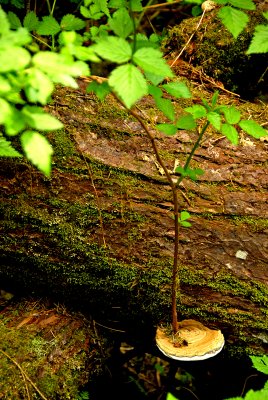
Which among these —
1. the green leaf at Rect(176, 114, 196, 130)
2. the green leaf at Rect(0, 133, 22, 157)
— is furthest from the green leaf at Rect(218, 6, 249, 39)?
the green leaf at Rect(0, 133, 22, 157)

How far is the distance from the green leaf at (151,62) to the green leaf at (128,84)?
4 centimetres

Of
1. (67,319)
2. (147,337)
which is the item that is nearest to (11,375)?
(67,319)

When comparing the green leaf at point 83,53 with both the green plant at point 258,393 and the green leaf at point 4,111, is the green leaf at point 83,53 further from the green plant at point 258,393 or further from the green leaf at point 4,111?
the green plant at point 258,393

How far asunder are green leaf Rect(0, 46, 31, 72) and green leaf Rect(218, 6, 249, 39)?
1.13 m

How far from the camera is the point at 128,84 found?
1.41 meters

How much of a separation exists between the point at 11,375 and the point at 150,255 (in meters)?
1.14

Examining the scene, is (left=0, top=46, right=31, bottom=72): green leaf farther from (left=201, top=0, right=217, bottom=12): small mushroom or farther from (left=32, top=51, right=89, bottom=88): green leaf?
(left=201, top=0, right=217, bottom=12): small mushroom

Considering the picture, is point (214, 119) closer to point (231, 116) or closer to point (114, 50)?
point (231, 116)

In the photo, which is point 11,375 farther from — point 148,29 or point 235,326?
point 148,29

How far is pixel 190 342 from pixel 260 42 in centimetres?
174

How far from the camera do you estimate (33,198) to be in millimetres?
2617

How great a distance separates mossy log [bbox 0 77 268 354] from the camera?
8.33ft

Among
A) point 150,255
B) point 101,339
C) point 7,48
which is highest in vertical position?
point 7,48

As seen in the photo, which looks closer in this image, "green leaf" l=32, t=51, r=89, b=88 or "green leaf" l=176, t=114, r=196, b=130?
"green leaf" l=32, t=51, r=89, b=88
